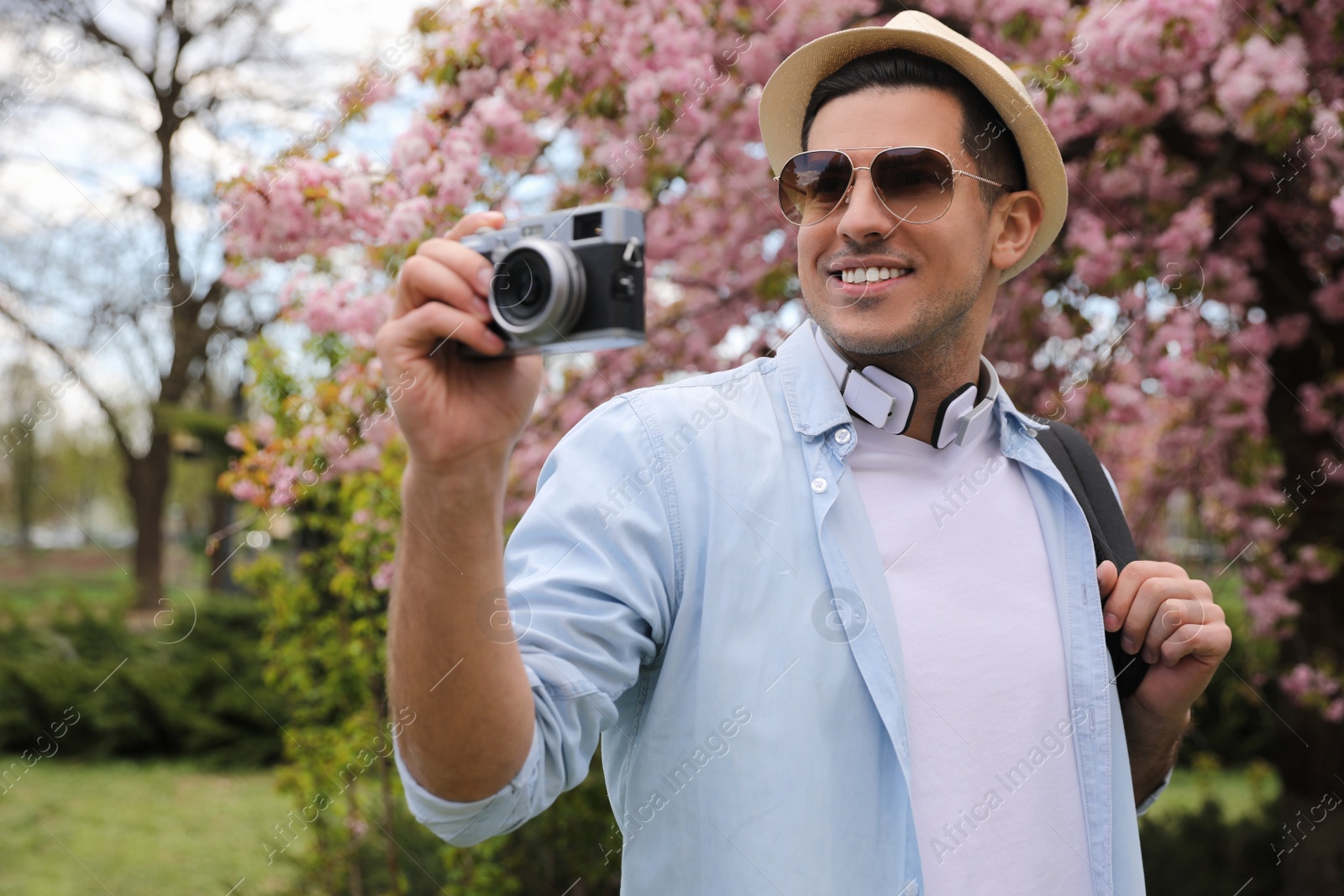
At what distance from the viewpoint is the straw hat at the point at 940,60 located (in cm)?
172

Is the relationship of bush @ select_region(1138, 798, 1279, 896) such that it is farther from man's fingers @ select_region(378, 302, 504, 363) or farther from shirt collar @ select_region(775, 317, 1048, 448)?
man's fingers @ select_region(378, 302, 504, 363)

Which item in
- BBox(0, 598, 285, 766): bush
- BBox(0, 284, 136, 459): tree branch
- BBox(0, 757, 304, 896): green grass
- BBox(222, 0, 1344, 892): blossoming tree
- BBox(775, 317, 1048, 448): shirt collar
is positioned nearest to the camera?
BBox(775, 317, 1048, 448): shirt collar

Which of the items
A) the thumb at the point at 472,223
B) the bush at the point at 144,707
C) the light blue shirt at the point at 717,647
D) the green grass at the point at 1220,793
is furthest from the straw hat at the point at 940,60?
the bush at the point at 144,707

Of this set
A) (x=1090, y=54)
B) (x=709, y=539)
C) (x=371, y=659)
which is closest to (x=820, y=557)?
(x=709, y=539)

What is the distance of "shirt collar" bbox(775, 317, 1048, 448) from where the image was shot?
1.50 meters

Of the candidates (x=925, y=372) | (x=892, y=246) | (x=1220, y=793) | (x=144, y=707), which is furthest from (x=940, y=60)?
(x=144, y=707)

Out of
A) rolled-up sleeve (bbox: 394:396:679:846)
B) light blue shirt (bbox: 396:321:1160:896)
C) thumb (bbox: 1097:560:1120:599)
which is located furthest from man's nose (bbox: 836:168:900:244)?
thumb (bbox: 1097:560:1120:599)

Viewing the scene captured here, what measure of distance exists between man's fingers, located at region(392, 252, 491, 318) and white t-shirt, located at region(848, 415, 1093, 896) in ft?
2.63

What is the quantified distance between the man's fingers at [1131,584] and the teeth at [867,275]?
59 centimetres

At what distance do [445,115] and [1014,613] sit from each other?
256 cm

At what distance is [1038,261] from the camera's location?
363 centimetres

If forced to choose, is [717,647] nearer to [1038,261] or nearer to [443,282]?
[443,282]

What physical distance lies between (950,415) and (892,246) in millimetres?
286

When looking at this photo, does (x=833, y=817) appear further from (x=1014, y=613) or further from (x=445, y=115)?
(x=445, y=115)
